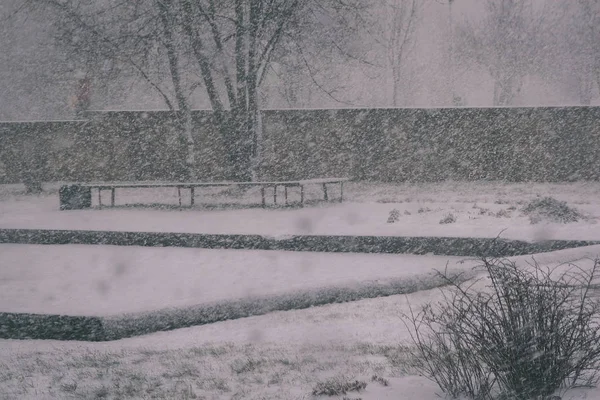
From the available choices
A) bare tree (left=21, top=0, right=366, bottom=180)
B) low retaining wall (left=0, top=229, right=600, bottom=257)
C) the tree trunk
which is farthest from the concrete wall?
low retaining wall (left=0, top=229, right=600, bottom=257)

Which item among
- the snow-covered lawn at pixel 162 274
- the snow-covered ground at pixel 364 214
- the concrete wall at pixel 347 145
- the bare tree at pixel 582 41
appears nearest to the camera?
the snow-covered lawn at pixel 162 274

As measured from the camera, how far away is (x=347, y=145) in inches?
708

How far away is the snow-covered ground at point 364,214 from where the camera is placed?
895 centimetres

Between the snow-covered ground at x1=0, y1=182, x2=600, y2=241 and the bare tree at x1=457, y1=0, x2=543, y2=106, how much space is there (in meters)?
24.0

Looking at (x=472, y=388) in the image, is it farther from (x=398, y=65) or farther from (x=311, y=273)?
(x=398, y=65)

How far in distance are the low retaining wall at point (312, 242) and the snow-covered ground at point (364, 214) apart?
166mm

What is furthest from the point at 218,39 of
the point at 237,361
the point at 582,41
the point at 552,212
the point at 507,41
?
the point at 582,41

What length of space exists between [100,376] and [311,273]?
336 cm

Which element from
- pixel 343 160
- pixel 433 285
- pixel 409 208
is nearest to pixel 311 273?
pixel 433 285

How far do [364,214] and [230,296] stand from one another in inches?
234

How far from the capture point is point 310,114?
18.0 m

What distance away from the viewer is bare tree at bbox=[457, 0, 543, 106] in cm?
3756

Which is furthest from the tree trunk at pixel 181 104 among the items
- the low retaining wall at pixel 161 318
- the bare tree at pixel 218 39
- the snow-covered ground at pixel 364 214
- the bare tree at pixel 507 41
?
the bare tree at pixel 507 41

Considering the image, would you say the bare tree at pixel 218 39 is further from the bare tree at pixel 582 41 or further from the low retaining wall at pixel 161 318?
the bare tree at pixel 582 41
